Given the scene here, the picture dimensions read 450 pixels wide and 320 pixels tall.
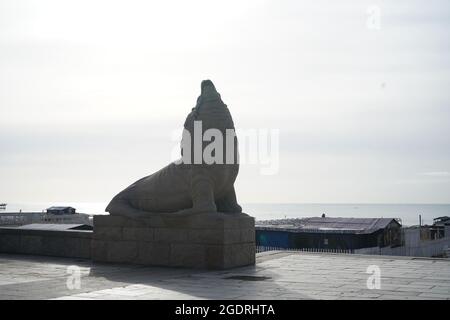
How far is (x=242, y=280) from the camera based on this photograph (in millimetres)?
9742

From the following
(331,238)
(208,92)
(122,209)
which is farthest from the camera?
(331,238)

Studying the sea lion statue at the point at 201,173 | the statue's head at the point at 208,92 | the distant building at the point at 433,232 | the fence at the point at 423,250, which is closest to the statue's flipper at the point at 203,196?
the sea lion statue at the point at 201,173

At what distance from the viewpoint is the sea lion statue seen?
39.3 ft

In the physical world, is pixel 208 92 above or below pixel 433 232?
above

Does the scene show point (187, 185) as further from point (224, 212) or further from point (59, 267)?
point (59, 267)

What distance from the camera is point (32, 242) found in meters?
15.0

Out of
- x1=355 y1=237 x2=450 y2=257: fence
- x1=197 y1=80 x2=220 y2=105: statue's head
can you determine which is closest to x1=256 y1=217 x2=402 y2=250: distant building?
x1=355 y1=237 x2=450 y2=257: fence

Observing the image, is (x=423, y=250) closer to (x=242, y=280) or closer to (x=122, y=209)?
(x=122, y=209)

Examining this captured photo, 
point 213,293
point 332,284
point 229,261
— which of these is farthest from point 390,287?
point 229,261

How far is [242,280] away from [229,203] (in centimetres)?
311

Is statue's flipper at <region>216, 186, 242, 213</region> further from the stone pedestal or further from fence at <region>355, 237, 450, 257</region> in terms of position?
fence at <region>355, 237, 450, 257</region>

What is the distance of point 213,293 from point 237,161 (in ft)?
14.6
